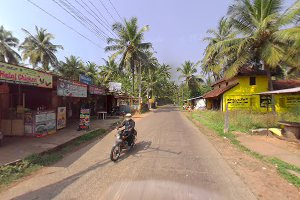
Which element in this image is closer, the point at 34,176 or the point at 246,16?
the point at 34,176

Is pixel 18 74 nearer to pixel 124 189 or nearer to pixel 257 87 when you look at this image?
pixel 124 189

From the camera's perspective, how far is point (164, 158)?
7395 mm

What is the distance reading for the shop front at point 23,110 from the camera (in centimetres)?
882

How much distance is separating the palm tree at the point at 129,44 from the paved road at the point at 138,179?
25479mm

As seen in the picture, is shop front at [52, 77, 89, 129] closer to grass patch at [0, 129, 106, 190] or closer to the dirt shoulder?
grass patch at [0, 129, 106, 190]

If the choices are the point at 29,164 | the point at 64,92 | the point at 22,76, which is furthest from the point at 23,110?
the point at 29,164

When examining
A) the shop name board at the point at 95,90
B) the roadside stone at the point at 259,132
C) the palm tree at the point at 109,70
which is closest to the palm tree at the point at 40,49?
the palm tree at the point at 109,70

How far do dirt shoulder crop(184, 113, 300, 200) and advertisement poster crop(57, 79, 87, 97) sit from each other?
844 centimetres

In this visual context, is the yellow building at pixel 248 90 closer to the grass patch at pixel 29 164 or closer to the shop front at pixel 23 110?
the shop front at pixel 23 110

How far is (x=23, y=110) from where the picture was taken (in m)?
10.8

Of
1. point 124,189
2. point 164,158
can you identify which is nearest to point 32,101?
point 164,158

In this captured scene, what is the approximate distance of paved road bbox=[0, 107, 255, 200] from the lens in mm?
4582

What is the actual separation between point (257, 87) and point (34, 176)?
80.0ft

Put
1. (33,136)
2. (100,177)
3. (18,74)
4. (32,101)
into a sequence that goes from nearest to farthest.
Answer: (100,177) → (18,74) → (33,136) → (32,101)
